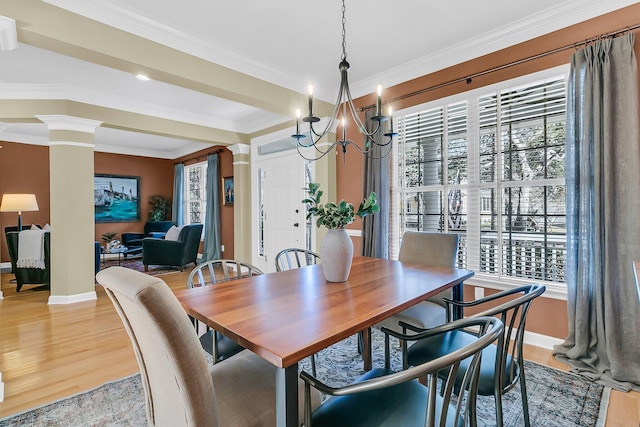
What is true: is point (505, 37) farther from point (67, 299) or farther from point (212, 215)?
point (212, 215)

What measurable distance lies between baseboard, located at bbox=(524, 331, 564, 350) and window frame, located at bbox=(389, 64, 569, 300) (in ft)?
1.09

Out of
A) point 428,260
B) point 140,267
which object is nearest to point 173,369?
point 428,260

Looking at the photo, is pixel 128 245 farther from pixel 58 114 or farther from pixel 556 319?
pixel 556 319

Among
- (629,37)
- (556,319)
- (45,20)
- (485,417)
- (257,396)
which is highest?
(45,20)

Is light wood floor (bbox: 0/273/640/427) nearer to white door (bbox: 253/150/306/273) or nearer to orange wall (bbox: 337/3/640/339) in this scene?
orange wall (bbox: 337/3/640/339)

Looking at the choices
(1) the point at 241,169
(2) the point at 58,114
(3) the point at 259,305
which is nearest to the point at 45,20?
(2) the point at 58,114

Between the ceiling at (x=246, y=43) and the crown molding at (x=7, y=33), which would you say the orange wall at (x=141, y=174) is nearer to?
the ceiling at (x=246, y=43)

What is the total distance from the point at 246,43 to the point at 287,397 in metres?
2.85

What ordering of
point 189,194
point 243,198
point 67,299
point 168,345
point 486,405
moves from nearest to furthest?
1. point 168,345
2. point 486,405
3. point 67,299
4. point 243,198
5. point 189,194

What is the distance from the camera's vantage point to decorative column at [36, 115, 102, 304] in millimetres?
3787

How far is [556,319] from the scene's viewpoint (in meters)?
2.44

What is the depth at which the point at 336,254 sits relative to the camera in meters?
1.72

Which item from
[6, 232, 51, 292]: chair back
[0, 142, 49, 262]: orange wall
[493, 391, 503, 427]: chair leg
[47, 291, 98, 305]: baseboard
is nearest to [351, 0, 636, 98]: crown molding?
[493, 391, 503, 427]: chair leg

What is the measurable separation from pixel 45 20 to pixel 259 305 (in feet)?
7.92
